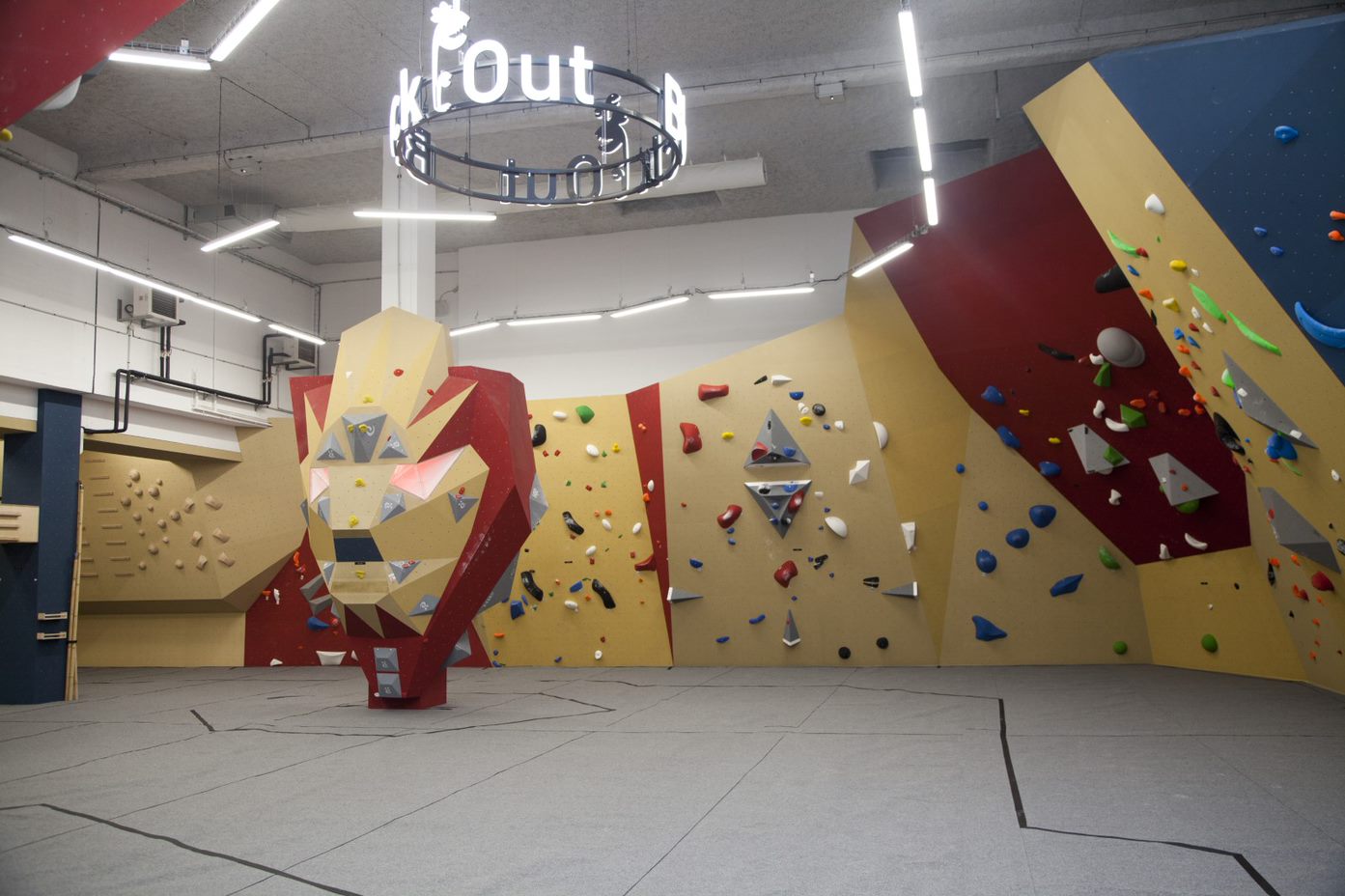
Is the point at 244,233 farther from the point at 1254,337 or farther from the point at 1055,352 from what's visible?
the point at 1254,337

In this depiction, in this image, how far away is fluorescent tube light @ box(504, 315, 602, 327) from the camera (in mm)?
12852

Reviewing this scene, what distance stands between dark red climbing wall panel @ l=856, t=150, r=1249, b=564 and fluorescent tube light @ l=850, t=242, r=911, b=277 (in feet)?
0.37

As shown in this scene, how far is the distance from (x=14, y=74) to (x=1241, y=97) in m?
4.43

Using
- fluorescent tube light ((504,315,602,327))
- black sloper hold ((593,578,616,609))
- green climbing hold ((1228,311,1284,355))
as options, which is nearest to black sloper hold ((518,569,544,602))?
black sloper hold ((593,578,616,609))

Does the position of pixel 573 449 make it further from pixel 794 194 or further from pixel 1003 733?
pixel 1003 733

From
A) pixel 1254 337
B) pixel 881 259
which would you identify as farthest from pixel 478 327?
pixel 1254 337

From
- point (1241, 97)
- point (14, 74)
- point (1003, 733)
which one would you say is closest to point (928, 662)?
point (1003, 733)

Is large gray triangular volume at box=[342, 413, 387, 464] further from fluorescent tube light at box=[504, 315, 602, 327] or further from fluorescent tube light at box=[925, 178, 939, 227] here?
fluorescent tube light at box=[504, 315, 602, 327]

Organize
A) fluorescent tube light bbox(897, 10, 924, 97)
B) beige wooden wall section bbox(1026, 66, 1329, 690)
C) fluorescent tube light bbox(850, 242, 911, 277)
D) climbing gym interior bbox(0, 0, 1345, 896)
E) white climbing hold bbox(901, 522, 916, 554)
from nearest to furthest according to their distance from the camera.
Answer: climbing gym interior bbox(0, 0, 1345, 896)
beige wooden wall section bbox(1026, 66, 1329, 690)
fluorescent tube light bbox(897, 10, 924, 97)
fluorescent tube light bbox(850, 242, 911, 277)
white climbing hold bbox(901, 522, 916, 554)

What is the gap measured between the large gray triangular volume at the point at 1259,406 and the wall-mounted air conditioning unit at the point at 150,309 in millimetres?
10960

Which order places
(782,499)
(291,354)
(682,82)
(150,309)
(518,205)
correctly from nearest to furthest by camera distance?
(682,82)
(782,499)
(150,309)
(518,205)
(291,354)

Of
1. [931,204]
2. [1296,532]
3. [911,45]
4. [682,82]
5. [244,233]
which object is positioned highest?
[682,82]

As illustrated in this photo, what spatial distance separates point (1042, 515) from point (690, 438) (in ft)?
12.5

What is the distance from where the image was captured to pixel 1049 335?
27.7ft
